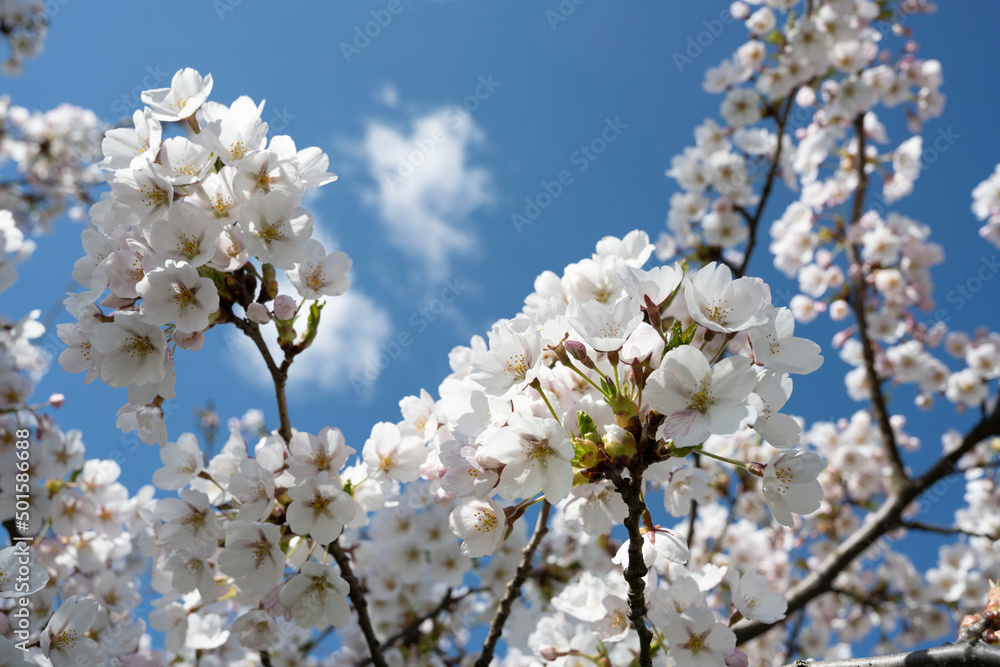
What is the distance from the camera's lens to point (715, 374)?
1.22m

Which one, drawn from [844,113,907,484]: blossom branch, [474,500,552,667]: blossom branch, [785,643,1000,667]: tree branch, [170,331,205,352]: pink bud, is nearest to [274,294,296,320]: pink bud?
[170,331,205,352]: pink bud

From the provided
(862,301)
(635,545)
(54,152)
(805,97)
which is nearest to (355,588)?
(635,545)

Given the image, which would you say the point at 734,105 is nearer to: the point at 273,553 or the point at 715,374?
the point at 715,374

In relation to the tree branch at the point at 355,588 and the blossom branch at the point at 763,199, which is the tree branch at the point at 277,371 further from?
the blossom branch at the point at 763,199

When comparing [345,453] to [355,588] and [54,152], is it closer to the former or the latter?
[355,588]

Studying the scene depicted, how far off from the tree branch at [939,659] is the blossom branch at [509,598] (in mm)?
898

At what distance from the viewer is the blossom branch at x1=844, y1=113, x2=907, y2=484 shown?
4531mm

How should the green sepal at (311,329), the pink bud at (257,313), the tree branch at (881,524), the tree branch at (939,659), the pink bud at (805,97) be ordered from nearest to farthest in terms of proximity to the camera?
the tree branch at (939,659)
the pink bud at (257,313)
the green sepal at (311,329)
the tree branch at (881,524)
the pink bud at (805,97)

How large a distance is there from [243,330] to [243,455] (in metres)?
0.50

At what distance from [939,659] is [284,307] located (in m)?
1.85

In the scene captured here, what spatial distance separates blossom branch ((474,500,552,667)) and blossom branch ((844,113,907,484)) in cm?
350

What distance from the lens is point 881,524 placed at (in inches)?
146

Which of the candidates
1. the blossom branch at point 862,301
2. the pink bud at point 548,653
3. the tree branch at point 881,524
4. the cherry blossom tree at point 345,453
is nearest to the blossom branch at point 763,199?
the blossom branch at point 862,301

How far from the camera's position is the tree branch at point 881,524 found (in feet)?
11.7
